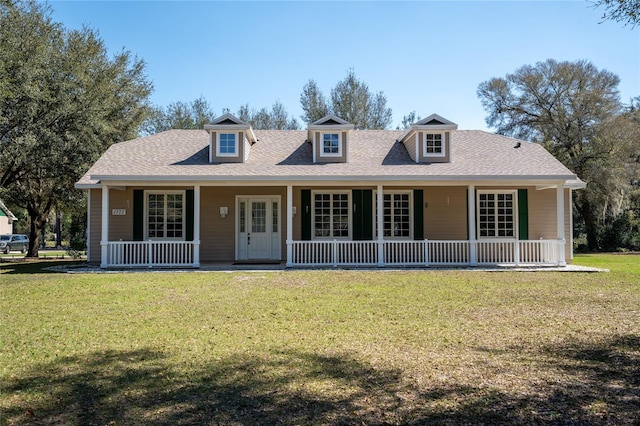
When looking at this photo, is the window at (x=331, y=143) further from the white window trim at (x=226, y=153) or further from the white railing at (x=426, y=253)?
the white railing at (x=426, y=253)

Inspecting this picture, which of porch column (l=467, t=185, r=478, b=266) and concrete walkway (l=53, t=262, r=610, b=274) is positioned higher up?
porch column (l=467, t=185, r=478, b=266)

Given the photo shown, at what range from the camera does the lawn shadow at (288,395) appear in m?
3.37

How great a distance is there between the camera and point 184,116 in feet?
106

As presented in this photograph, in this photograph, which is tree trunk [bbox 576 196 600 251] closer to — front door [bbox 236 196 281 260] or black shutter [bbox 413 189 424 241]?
black shutter [bbox 413 189 424 241]

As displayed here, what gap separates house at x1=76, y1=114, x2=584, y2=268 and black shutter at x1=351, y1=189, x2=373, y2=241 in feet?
0.11

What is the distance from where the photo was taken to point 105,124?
18.2 m

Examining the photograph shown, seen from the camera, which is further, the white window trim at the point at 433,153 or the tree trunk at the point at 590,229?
the tree trunk at the point at 590,229

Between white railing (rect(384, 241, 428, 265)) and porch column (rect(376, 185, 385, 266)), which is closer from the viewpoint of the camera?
porch column (rect(376, 185, 385, 266))

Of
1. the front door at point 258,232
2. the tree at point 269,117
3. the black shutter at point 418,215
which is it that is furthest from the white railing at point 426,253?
the tree at point 269,117

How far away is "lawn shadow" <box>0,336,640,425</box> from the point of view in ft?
11.0

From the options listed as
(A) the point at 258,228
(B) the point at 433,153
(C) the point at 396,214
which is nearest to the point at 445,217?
(C) the point at 396,214

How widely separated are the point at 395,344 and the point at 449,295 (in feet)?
12.1

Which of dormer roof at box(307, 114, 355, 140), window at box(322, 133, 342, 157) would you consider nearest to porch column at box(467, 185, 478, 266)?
dormer roof at box(307, 114, 355, 140)

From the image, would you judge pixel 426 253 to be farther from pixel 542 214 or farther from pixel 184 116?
pixel 184 116
